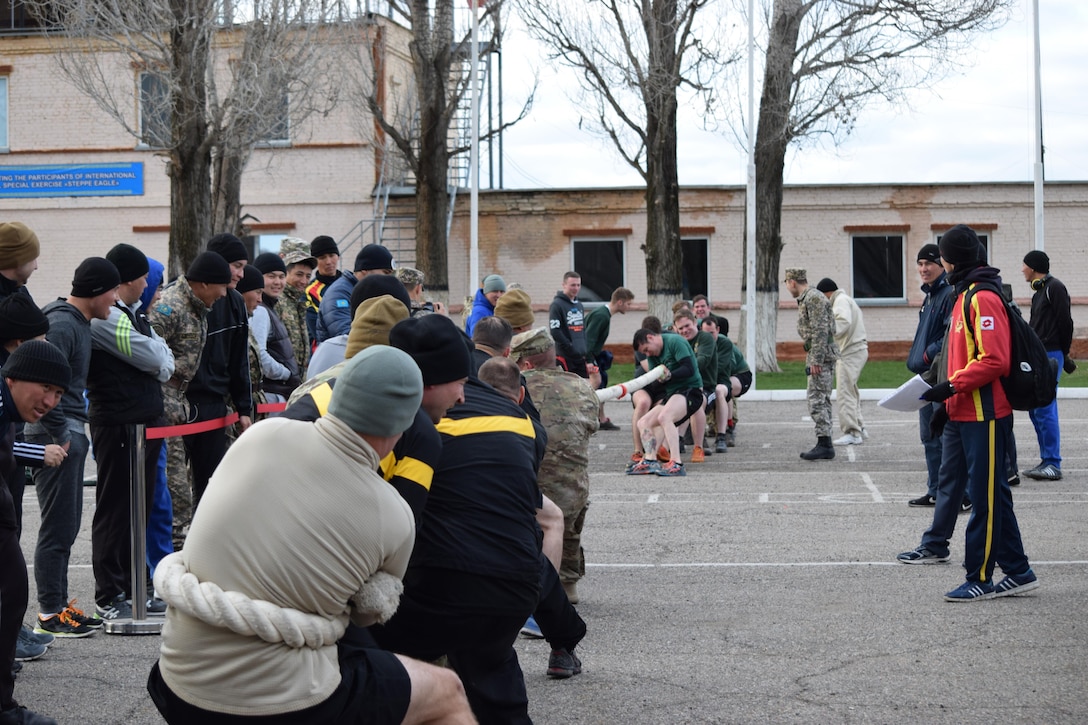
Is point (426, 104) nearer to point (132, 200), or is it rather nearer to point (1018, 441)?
point (132, 200)

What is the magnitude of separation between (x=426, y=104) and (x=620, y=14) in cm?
442

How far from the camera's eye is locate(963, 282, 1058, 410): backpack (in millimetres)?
7215

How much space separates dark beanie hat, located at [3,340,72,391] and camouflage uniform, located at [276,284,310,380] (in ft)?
15.2

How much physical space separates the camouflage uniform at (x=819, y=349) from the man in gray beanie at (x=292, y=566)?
11375mm

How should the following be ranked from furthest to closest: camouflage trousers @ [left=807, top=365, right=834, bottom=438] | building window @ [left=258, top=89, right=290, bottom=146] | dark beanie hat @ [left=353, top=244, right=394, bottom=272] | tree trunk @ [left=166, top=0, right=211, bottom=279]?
building window @ [left=258, top=89, right=290, bottom=146]
tree trunk @ [left=166, top=0, right=211, bottom=279]
camouflage trousers @ [left=807, top=365, right=834, bottom=438]
dark beanie hat @ [left=353, top=244, right=394, bottom=272]

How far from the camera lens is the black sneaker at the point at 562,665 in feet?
19.5

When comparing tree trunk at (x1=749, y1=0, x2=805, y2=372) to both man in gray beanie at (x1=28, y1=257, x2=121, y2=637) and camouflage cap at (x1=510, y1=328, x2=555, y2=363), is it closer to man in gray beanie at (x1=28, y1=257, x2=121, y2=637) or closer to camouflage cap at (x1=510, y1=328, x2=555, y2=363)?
camouflage cap at (x1=510, y1=328, x2=555, y2=363)

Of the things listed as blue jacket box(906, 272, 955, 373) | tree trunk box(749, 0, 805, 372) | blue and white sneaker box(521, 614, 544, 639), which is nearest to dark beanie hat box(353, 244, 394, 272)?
blue and white sneaker box(521, 614, 544, 639)

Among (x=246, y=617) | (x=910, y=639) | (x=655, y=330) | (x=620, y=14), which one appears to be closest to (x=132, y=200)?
(x=620, y=14)

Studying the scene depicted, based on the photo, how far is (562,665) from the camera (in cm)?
595

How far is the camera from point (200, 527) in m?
3.16

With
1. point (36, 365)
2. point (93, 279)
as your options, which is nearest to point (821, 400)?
point (93, 279)

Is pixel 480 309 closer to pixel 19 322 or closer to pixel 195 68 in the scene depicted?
pixel 19 322

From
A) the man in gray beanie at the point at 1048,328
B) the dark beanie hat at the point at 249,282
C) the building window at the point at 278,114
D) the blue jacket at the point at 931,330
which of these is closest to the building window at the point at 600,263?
the building window at the point at 278,114
